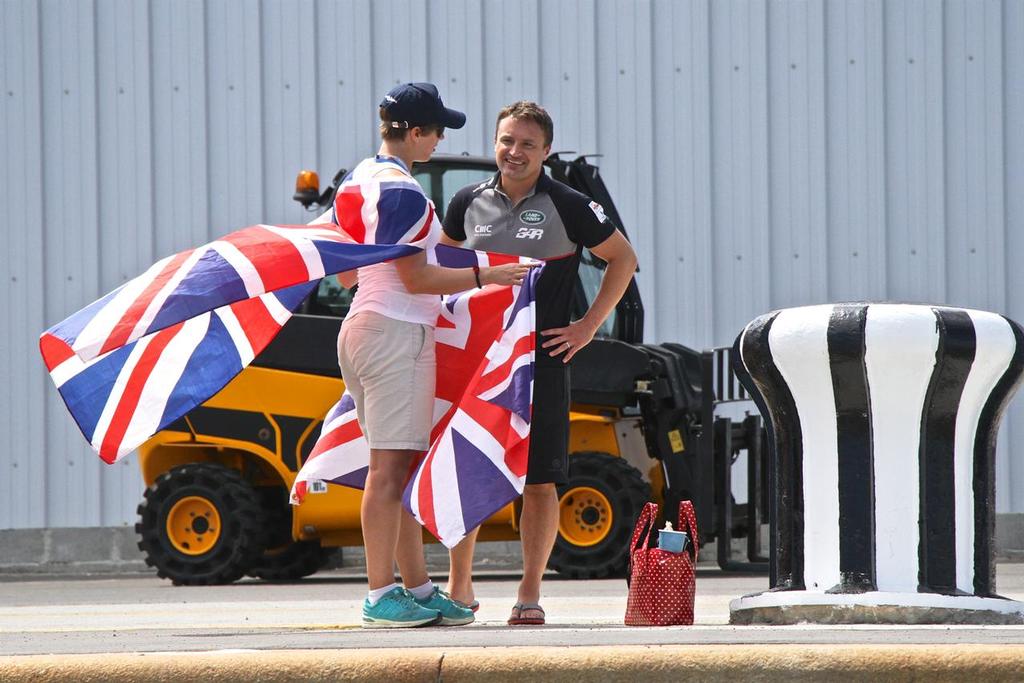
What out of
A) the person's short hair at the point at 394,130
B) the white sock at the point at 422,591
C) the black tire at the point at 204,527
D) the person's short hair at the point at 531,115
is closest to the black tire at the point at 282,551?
the black tire at the point at 204,527

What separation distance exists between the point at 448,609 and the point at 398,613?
23cm

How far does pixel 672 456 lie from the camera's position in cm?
980

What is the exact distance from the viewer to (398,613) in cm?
503

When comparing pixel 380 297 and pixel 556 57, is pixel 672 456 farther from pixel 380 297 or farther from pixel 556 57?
pixel 380 297

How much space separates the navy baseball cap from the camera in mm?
5258

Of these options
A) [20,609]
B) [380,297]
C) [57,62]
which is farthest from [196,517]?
[380,297]

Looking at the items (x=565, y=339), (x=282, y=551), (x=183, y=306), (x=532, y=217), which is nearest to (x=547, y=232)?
(x=532, y=217)

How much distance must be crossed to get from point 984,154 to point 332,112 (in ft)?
16.1

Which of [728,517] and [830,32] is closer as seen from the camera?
[728,517]

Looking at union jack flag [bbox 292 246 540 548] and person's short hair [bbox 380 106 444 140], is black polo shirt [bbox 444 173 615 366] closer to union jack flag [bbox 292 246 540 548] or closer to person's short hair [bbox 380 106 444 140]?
union jack flag [bbox 292 246 540 548]

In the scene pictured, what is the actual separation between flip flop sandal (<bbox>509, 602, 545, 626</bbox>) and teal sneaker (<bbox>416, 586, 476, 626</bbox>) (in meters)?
0.15

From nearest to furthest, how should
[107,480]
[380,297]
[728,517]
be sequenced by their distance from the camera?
1. [380,297]
2. [728,517]
3. [107,480]

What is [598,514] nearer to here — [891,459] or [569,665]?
[891,459]

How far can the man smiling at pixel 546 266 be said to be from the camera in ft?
17.7
